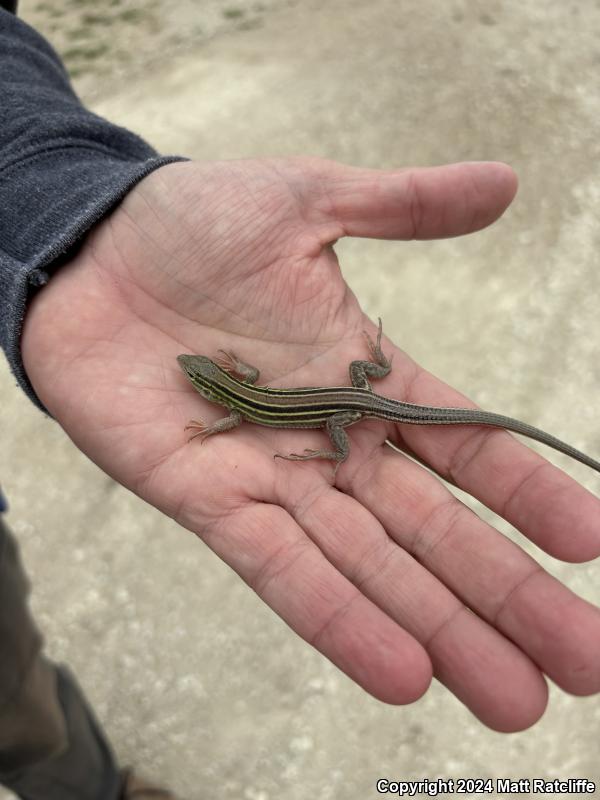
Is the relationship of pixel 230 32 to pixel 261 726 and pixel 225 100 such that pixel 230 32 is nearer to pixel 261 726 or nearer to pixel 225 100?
pixel 225 100

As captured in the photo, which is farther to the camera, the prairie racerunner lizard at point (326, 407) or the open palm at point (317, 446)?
the prairie racerunner lizard at point (326, 407)

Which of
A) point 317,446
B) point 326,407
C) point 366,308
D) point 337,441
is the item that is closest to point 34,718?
point 317,446

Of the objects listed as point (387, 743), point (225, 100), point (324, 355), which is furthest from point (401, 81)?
point (387, 743)

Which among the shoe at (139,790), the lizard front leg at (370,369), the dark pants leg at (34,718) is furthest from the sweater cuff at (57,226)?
the shoe at (139,790)

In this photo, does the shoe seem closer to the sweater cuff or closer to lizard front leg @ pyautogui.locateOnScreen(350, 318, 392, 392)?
the sweater cuff

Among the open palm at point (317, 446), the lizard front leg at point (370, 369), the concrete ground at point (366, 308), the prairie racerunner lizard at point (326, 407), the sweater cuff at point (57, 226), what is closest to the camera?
the open palm at point (317, 446)

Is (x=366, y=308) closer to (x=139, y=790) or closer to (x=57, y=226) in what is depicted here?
(x=57, y=226)

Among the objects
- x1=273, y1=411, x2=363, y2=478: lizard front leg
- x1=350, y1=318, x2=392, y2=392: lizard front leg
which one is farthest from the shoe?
x1=350, y1=318, x2=392, y2=392: lizard front leg

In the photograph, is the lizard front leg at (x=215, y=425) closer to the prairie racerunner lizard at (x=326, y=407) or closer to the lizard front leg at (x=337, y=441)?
the prairie racerunner lizard at (x=326, y=407)
